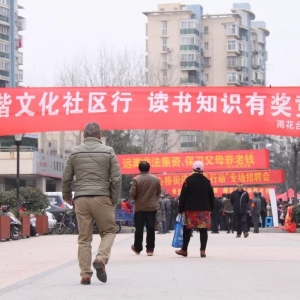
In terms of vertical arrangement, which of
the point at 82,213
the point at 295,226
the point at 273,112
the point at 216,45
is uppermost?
the point at 216,45

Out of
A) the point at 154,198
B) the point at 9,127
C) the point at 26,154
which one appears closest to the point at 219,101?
the point at 9,127

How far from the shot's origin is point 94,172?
1031 cm

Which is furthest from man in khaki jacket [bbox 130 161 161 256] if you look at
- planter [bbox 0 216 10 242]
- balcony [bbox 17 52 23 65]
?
balcony [bbox 17 52 23 65]

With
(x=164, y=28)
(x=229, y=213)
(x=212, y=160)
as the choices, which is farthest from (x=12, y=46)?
(x=229, y=213)

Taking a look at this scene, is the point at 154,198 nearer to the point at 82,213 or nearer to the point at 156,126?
the point at 82,213

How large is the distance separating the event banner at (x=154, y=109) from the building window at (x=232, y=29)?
99.4 m

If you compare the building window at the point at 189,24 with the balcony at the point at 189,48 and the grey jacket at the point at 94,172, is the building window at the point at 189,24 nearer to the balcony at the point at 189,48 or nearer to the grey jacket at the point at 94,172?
the balcony at the point at 189,48

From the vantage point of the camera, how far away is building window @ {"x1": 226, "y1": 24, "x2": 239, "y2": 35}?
122 meters

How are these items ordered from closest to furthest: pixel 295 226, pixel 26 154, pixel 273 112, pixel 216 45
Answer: pixel 273 112, pixel 295 226, pixel 26 154, pixel 216 45

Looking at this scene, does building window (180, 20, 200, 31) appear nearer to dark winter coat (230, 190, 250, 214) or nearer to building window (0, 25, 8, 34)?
building window (0, 25, 8, 34)

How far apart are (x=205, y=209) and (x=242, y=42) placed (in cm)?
11363

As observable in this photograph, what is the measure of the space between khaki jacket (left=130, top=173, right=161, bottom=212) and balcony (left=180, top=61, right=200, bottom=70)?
4033 inches

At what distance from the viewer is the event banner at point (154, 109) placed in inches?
905

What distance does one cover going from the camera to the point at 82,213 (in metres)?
10.4
